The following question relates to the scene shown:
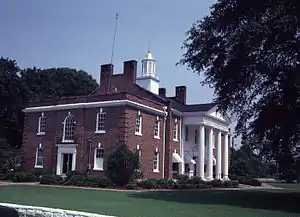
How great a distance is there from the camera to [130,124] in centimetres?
3559

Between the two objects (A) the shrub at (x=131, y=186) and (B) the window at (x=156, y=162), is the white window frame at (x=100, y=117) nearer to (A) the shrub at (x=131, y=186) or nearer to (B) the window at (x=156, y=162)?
(B) the window at (x=156, y=162)

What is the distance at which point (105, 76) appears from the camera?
153 ft

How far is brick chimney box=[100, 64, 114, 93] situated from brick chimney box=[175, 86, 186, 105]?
33.8 ft

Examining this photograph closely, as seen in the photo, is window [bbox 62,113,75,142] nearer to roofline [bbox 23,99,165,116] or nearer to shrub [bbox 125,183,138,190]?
roofline [bbox 23,99,165,116]

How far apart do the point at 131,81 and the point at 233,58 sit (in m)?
23.6

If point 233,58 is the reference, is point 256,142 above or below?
below

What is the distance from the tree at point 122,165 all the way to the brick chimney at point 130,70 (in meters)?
13.1

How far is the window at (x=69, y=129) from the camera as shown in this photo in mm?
38156

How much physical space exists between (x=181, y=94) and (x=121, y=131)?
19.5 meters

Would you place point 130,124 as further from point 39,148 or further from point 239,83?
point 239,83

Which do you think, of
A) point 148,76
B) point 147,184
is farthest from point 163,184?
point 148,76

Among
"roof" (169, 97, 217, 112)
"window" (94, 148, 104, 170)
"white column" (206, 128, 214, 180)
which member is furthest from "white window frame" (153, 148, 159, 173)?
"white column" (206, 128, 214, 180)

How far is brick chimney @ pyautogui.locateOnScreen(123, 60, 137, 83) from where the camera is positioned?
4444cm

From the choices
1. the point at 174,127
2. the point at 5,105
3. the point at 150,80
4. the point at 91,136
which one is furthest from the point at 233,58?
the point at 5,105
